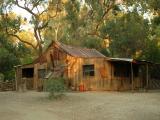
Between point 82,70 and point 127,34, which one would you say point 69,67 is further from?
point 127,34

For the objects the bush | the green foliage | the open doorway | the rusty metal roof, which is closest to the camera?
the bush

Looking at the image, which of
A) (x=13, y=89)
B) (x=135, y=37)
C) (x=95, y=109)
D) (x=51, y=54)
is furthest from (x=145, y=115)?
(x=135, y=37)

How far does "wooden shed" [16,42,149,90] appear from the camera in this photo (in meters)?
34.0

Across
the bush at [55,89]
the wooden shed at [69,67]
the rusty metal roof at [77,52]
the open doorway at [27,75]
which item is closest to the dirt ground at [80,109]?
the bush at [55,89]

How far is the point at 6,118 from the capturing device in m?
17.9

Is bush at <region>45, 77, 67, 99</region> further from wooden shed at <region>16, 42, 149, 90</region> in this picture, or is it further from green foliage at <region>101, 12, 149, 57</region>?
green foliage at <region>101, 12, 149, 57</region>

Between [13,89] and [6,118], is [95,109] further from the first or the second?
[13,89]

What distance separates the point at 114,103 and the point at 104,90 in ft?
37.0

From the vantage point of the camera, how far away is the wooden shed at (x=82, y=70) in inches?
1337

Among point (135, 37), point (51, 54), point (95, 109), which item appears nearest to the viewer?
point (95, 109)

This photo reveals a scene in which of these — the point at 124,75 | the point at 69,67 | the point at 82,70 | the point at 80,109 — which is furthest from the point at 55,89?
the point at 124,75

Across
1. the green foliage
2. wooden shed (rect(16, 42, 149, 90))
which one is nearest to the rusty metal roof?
wooden shed (rect(16, 42, 149, 90))

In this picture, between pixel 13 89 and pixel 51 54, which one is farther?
pixel 13 89

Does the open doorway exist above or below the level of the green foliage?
below
